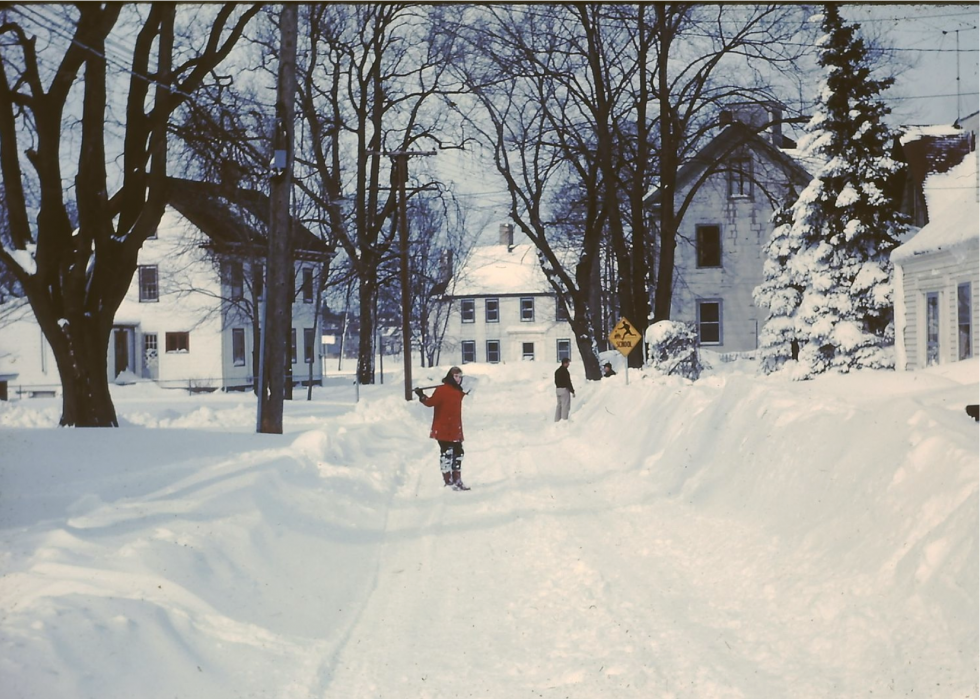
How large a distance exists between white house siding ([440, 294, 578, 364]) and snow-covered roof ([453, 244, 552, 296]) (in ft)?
1.97

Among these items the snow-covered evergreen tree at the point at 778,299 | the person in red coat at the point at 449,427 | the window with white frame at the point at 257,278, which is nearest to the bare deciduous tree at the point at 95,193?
the person in red coat at the point at 449,427

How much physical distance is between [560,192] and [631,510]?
83.8 feet

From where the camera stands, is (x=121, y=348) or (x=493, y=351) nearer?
(x=121, y=348)

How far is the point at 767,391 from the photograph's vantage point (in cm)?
1233

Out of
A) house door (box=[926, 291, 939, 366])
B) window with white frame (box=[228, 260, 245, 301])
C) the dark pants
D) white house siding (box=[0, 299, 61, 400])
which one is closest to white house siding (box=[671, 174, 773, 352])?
window with white frame (box=[228, 260, 245, 301])

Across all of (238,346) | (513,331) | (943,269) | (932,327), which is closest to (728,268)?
(932,327)

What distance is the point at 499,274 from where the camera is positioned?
82.5m

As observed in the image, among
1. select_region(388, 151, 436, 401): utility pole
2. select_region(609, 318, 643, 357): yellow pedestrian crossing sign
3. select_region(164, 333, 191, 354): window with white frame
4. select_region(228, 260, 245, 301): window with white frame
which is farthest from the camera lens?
select_region(164, 333, 191, 354): window with white frame

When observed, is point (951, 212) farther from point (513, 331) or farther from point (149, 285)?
point (513, 331)

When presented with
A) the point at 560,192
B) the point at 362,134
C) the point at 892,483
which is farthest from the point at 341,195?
the point at 892,483

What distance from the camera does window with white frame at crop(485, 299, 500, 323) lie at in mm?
80750

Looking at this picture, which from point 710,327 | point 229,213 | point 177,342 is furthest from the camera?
point 177,342

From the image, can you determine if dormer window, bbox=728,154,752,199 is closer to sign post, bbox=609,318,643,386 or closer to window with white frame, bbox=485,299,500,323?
sign post, bbox=609,318,643,386

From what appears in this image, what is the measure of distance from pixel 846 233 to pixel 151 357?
Answer: 29.5 m
